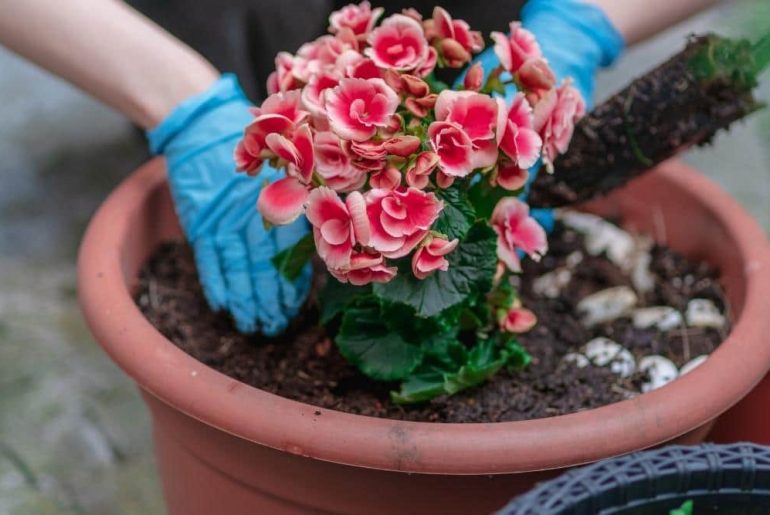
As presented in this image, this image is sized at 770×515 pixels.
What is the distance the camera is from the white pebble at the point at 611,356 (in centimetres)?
108

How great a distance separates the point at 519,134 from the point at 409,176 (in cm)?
11

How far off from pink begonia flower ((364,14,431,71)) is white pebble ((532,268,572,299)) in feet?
1.69

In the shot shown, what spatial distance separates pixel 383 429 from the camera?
807 mm

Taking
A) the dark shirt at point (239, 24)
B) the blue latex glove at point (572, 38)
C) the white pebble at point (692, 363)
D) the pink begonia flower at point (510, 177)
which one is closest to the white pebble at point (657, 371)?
the white pebble at point (692, 363)

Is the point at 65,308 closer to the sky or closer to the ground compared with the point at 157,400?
closer to the ground

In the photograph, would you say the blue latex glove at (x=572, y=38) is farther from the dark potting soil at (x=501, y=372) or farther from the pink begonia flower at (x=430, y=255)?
the pink begonia flower at (x=430, y=255)

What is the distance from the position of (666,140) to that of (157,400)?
678 millimetres

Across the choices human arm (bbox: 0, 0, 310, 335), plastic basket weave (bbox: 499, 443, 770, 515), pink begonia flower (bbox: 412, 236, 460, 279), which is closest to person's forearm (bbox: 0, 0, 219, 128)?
human arm (bbox: 0, 0, 310, 335)

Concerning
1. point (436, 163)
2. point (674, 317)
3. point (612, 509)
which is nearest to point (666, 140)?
point (674, 317)

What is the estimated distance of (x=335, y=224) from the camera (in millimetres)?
760

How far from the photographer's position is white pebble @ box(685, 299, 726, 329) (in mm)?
1161

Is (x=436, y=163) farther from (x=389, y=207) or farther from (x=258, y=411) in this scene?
(x=258, y=411)

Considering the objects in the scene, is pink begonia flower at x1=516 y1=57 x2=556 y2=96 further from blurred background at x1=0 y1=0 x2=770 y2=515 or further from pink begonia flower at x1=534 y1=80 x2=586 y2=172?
blurred background at x1=0 y1=0 x2=770 y2=515

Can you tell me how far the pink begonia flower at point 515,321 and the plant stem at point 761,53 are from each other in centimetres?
38
